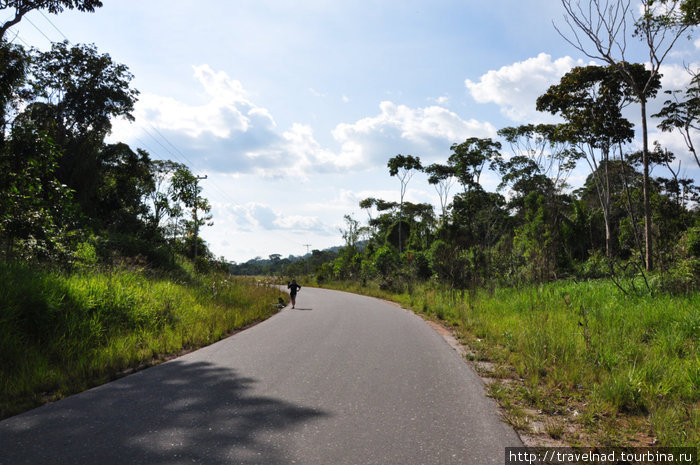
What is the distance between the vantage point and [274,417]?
166 inches

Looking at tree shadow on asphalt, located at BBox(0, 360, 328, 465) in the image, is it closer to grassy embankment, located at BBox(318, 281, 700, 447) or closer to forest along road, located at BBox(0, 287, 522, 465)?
forest along road, located at BBox(0, 287, 522, 465)

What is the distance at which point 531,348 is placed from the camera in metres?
6.75

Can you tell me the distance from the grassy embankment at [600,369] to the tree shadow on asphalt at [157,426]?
2.77 metres

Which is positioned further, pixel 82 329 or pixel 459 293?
pixel 459 293

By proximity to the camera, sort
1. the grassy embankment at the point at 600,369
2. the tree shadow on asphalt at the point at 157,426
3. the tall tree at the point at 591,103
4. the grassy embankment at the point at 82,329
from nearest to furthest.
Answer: the tree shadow on asphalt at the point at 157,426 < the grassy embankment at the point at 600,369 < the grassy embankment at the point at 82,329 < the tall tree at the point at 591,103

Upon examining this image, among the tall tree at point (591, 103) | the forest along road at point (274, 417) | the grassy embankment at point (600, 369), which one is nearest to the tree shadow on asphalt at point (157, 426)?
the forest along road at point (274, 417)

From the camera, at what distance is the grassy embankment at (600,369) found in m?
3.89

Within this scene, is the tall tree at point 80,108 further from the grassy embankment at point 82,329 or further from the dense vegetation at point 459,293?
the grassy embankment at point 82,329

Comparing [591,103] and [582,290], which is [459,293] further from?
[591,103]

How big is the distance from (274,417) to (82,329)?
18.2 ft

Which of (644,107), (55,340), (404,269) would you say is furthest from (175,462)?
(404,269)

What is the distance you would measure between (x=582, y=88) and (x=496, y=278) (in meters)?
12.6

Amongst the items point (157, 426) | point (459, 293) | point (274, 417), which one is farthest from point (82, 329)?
point (459, 293)

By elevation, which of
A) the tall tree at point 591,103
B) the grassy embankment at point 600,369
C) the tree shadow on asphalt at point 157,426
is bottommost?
the tree shadow on asphalt at point 157,426
